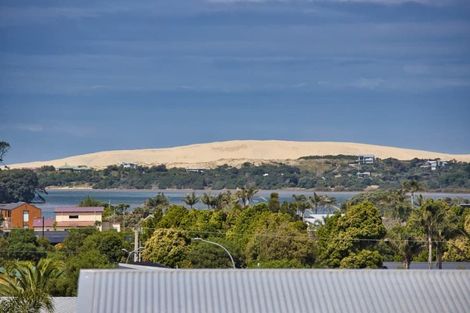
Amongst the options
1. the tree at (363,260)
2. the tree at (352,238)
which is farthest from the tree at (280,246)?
the tree at (363,260)

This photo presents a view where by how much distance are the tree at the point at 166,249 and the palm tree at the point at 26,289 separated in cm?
4256

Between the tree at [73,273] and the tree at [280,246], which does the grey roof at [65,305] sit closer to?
the tree at [73,273]

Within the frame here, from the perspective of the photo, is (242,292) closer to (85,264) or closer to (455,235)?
(85,264)

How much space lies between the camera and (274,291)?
143 ft

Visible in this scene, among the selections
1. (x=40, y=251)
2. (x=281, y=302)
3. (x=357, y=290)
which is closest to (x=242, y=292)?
(x=281, y=302)

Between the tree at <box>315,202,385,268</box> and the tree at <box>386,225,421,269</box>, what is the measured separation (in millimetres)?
Result: 1748

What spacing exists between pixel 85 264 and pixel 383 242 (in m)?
34.2

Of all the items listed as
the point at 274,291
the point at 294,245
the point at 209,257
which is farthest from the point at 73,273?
the point at 274,291

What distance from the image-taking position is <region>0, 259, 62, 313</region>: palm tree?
165 feet

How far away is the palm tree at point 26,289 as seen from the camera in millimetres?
50438

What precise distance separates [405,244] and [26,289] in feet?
164

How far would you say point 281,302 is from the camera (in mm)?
42781

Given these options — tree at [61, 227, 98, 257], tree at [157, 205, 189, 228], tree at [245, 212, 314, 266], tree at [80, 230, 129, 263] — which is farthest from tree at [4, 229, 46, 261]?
tree at [245, 212, 314, 266]

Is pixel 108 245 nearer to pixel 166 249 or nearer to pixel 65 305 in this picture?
pixel 166 249
